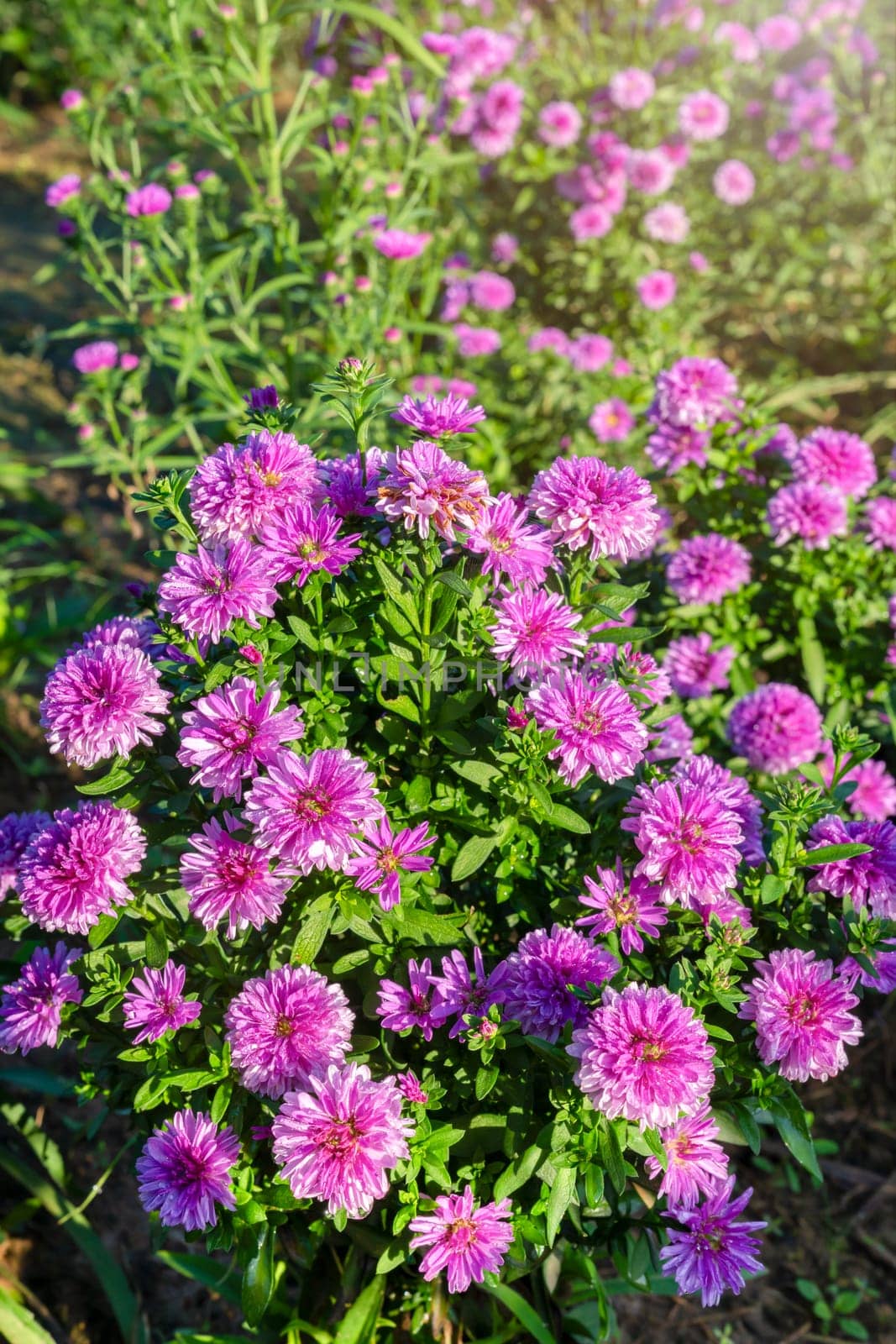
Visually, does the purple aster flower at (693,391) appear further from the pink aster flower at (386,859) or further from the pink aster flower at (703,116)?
the pink aster flower at (703,116)

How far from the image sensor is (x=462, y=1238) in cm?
131

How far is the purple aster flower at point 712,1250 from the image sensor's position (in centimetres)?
130

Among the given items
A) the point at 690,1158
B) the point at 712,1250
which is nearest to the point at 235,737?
the point at 690,1158

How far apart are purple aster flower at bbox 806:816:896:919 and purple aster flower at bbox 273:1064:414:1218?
25.0 inches

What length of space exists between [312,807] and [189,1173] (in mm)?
491

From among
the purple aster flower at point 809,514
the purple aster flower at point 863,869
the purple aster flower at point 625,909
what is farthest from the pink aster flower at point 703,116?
the purple aster flower at point 625,909

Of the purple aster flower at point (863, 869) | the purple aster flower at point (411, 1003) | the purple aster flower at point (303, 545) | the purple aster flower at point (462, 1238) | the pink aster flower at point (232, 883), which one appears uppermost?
the purple aster flower at point (303, 545)

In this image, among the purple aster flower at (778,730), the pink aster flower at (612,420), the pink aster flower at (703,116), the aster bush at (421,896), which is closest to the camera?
the aster bush at (421,896)

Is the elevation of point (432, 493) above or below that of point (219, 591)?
above

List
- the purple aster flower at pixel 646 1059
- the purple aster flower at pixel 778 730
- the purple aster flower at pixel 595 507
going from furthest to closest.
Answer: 1. the purple aster flower at pixel 778 730
2. the purple aster flower at pixel 595 507
3. the purple aster flower at pixel 646 1059

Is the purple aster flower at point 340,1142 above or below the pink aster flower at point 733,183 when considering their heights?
below

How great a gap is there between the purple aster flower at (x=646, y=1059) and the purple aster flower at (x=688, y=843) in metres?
0.15

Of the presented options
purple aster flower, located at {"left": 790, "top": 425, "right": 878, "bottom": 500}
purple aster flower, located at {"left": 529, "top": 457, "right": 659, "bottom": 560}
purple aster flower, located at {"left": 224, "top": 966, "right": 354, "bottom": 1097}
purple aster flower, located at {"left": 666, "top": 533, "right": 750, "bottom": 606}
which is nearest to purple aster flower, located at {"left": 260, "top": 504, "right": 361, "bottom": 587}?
purple aster flower, located at {"left": 529, "top": 457, "right": 659, "bottom": 560}

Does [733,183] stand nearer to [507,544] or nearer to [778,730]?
[778,730]
